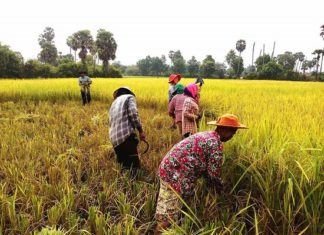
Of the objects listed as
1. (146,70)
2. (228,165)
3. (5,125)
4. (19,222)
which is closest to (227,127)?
(228,165)

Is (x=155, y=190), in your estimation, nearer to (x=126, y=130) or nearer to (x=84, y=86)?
(x=126, y=130)

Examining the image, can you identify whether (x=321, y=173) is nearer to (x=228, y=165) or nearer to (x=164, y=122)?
(x=228, y=165)

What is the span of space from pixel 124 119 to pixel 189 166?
59.5 inches

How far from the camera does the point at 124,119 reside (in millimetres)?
3824

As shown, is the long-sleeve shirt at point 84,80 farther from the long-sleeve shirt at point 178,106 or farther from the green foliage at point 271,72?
the green foliage at point 271,72

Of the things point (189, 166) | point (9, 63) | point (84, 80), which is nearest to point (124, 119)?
point (189, 166)

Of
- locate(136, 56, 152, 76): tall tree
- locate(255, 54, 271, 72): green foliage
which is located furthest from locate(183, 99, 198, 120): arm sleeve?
locate(136, 56, 152, 76): tall tree

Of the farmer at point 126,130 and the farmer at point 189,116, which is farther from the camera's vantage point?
the farmer at point 189,116

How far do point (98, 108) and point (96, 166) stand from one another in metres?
6.09

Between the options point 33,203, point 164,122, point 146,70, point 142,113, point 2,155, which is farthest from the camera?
point 146,70

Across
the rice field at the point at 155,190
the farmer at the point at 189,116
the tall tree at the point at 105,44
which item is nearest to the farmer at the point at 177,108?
the rice field at the point at 155,190

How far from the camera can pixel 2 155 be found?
14.6 feet

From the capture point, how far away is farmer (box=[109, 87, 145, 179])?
380 centimetres

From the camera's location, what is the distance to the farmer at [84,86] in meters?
10.4
